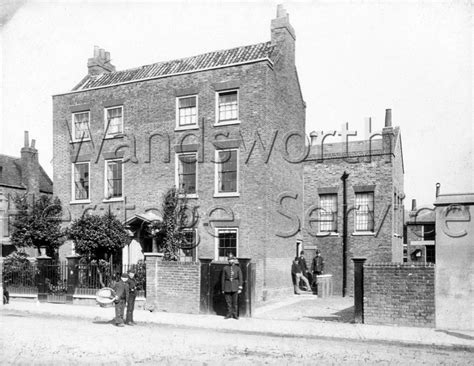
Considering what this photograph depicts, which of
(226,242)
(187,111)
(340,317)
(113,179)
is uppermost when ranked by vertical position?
(187,111)

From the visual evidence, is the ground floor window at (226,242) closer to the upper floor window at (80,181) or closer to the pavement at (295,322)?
the pavement at (295,322)

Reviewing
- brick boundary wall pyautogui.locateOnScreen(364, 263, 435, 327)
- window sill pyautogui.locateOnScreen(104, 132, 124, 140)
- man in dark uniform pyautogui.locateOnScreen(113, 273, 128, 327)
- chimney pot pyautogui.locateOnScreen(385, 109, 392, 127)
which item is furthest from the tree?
chimney pot pyautogui.locateOnScreen(385, 109, 392, 127)

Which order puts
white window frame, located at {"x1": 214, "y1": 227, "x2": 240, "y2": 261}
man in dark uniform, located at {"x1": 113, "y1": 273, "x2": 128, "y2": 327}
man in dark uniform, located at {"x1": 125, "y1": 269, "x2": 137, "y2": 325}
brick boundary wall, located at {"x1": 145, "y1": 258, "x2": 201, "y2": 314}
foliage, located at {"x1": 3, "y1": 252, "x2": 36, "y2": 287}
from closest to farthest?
man in dark uniform, located at {"x1": 113, "y1": 273, "x2": 128, "y2": 327} → man in dark uniform, located at {"x1": 125, "y1": 269, "x2": 137, "y2": 325} → brick boundary wall, located at {"x1": 145, "y1": 258, "x2": 201, "y2": 314} → foliage, located at {"x1": 3, "y1": 252, "x2": 36, "y2": 287} → white window frame, located at {"x1": 214, "y1": 227, "x2": 240, "y2": 261}

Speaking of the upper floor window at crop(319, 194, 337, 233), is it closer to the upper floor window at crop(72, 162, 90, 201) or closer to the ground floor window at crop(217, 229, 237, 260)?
the ground floor window at crop(217, 229, 237, 260)

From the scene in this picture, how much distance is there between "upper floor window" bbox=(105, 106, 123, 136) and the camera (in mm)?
22859

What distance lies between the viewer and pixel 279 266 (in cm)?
2084

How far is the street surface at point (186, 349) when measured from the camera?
332 inches

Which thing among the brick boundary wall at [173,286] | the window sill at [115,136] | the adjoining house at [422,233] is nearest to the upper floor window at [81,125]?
the window sill at [115,136]

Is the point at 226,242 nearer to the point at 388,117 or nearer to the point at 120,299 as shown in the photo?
the point at 120,299

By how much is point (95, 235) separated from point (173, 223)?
3054mm

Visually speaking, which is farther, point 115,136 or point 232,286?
point 115,136

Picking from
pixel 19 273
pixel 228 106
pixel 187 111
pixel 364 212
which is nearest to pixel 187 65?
pixel 187 111

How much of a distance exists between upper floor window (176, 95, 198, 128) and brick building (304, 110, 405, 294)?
6.30 metres

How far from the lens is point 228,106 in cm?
2050
